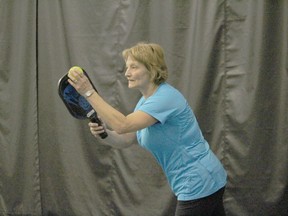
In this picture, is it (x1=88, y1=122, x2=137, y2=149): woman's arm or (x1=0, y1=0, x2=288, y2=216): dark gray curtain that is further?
(x1=0, y1=0, x2=288, y2=216): dark gray curtain

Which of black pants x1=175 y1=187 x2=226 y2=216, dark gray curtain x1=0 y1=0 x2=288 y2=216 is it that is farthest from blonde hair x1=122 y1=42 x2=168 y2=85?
dark gray curtain x1=0 y1=0 x2=288 y2=216

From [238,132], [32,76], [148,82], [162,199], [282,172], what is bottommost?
[162,199]

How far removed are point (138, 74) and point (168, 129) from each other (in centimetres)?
27

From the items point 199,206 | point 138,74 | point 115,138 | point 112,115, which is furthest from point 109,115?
point 199,206

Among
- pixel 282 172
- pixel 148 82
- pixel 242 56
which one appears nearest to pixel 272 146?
pixel 282 172

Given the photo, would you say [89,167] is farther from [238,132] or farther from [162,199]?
[238,132]

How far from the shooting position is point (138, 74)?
6.56 feet

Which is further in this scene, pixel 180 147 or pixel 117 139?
pixel 117 139

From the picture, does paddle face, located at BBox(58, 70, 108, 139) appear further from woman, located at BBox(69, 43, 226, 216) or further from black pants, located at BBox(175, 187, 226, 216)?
black pants, located at BBox(175, 187, 226, 216)

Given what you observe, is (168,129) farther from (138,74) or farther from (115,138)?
(115,138)

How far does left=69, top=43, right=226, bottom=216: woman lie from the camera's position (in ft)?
6.18

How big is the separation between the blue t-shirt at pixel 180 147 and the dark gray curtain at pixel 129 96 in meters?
1.09

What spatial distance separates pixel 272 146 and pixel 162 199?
2.67 feet

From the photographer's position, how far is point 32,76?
348cm
